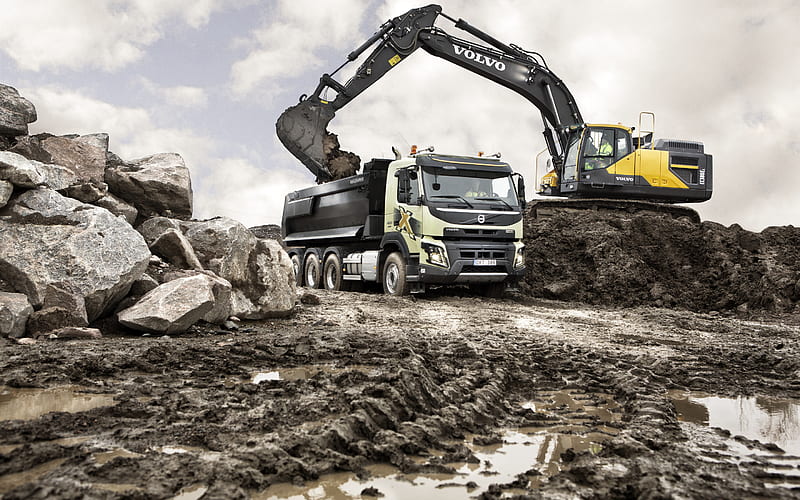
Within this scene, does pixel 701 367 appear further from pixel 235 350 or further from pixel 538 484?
pixel 235 350

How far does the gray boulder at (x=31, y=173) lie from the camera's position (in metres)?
7.25

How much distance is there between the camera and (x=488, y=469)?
10.00ft

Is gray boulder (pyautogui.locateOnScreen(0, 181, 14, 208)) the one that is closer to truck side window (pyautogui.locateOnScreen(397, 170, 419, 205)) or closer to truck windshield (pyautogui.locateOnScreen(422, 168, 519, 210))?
truck side window (pyautogui.locateOnScreen(397, 170, 419, 205))

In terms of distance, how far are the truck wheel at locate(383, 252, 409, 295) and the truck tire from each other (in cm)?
308

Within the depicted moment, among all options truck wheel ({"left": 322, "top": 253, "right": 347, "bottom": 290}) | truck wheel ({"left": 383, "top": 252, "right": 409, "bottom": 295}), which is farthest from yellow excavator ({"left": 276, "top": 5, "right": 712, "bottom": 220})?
truck wheel ({"left": 383, "top": 252, "right": 409, "bottom": 295})

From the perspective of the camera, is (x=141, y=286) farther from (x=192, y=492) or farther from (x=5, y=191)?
(x=192, y=492)

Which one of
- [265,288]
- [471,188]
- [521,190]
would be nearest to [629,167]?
[521,190]

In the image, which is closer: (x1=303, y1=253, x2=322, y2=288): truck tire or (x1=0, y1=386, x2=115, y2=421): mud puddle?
(x1=0, y1=386, x2=115, y2=421): mud puddle

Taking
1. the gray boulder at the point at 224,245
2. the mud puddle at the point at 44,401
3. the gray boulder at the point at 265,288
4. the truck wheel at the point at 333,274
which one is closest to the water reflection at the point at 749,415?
the mud puddle at the point at 44,401

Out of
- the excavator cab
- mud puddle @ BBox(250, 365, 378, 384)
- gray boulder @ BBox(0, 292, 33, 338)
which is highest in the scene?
the excavator cab

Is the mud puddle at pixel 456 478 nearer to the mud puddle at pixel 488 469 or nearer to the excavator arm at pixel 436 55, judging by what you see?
the mud puddle at pixel 488 469

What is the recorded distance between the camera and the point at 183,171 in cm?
957

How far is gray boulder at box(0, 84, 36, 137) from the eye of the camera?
27.7ft

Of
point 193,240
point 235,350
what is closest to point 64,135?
point 193,240
